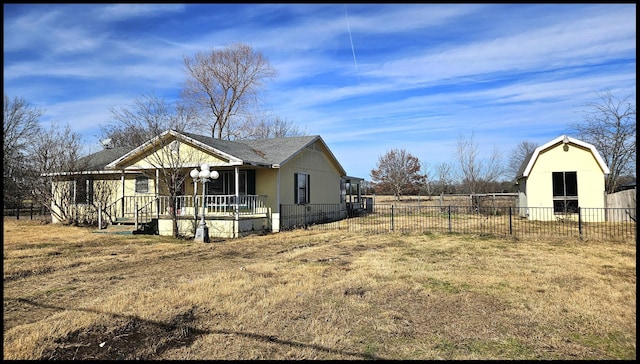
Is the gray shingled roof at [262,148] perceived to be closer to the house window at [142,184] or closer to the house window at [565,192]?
the house window at [142,184]

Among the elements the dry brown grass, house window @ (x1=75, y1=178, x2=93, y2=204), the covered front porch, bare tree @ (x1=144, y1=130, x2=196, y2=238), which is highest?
bare tree @ (x1=144, y1=130, x2=196, y2=238)

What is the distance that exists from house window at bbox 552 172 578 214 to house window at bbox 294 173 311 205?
11567 millimetres

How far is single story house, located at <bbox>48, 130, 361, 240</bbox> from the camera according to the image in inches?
586

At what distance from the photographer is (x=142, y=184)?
18219 millimetres

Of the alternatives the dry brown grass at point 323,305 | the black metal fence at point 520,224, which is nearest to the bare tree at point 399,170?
the black metal fence at point 520,224

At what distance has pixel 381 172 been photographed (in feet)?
173

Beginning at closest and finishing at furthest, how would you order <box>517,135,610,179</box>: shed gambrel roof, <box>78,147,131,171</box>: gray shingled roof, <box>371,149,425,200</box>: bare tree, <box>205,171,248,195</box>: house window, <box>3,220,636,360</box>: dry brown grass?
<box>3,220,636,360</box>: dry brown grass, <box>205,171,248,195</box>: house window, <box>517,135,610,179</box>: shed gambrel roof, <box>78,147,131,171</box>: gray shingled roof, <box>371,149,425,200</box>: bare tree

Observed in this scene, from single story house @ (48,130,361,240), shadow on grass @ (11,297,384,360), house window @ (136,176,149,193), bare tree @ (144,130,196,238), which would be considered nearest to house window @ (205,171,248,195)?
single story house @ (48,130,361,240)

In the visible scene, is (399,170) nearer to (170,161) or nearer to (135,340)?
(170,161)

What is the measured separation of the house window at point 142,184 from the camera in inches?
713

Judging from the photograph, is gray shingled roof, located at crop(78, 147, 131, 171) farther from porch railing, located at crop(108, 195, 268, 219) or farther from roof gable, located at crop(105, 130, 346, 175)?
porch railing, located at crop(108, 195, 268, 219)

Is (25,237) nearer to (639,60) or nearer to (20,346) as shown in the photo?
(20,346)

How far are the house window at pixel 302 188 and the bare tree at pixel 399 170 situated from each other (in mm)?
30811

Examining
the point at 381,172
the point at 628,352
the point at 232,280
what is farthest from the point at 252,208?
the point at 381,172
